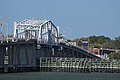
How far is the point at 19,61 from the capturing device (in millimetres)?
138875

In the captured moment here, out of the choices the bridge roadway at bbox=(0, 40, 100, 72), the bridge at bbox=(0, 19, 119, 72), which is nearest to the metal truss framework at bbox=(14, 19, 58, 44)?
the bridge at bbox=(0, 19, 119, 72)

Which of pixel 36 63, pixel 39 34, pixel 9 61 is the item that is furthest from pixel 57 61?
pixel 39 34

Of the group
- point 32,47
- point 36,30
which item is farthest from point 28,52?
point 36,30

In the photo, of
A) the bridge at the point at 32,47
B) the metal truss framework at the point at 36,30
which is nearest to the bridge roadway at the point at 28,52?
the bridge at the point at 32,47

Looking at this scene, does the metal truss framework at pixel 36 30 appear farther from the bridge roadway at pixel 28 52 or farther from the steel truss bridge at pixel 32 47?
the bridge roadway at pixel 28 52

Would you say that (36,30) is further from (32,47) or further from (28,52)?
(28,52)

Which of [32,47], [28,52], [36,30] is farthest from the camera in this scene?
[36,30]

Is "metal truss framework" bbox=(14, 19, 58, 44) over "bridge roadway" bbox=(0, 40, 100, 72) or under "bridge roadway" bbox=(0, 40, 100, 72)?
over

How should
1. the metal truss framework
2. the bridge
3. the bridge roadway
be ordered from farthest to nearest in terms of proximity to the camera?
1. the metal truss framework
2. the bridge
3. the bridge roadway

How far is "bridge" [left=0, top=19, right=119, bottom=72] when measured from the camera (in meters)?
135

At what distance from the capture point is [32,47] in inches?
5891

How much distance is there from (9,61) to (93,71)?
24132 millimetres

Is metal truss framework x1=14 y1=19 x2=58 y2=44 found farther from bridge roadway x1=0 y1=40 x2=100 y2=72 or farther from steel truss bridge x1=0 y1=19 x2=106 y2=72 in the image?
bridge roadway x1=0 y1=40 x2=100 y2=72

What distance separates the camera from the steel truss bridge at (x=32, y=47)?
443 feet
